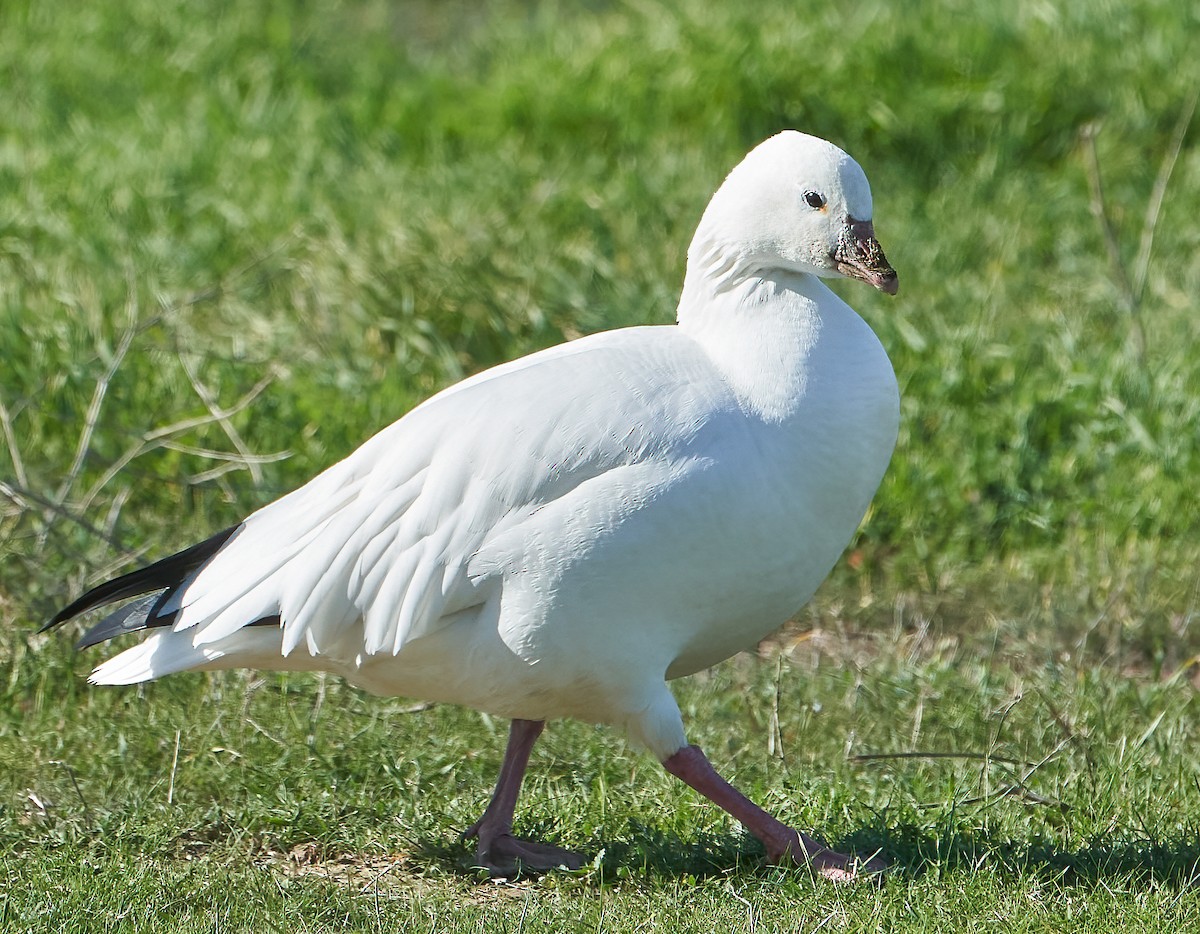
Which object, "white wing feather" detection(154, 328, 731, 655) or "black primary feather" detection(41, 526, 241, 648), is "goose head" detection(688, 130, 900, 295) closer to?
"white wing feather" detection(154, 328, 731, 655)

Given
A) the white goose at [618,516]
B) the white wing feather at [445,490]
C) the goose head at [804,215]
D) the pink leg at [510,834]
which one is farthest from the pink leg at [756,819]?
the goose head at [804,215]

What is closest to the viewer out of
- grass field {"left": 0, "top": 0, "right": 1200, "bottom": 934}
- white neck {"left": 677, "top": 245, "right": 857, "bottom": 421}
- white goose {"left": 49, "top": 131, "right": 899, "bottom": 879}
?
white goose {"left": 49, "top": 131, "right": 899, "bottom": 879}

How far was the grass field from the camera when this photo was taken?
397 centimetres

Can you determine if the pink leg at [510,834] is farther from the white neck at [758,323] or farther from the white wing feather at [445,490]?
the white neck at [758,323]

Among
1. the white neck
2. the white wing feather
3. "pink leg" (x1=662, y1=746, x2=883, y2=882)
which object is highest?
the white neck

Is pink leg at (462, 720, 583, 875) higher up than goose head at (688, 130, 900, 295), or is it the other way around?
goose head at (688, 130, 900, 295)

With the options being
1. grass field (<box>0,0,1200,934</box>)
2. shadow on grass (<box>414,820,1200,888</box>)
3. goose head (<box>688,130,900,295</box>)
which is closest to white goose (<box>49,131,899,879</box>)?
goose head (<box>688,130,900,295</box>)

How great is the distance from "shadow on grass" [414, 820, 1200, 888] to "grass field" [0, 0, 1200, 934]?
0.01m

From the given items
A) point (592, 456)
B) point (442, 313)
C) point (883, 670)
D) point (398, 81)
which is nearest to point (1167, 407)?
point (883, 670)

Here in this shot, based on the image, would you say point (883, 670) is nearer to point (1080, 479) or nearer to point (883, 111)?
point (1080, 479)

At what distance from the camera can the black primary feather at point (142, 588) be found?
13.2ft


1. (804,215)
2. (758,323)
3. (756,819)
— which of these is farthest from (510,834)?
(804,215)

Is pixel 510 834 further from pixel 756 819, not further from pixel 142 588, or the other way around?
pixel 142 588

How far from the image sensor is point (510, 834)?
4051mm
